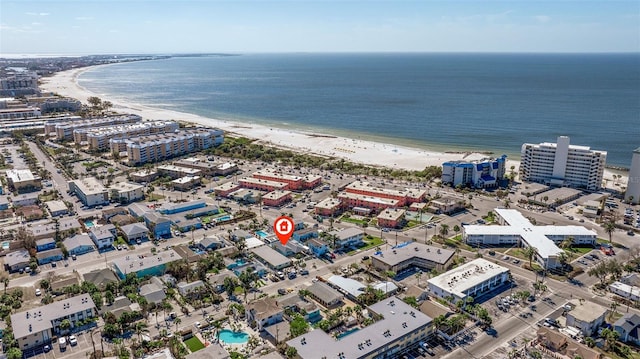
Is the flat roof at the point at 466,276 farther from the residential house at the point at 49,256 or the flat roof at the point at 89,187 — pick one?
the flat roof at the point at 89,187

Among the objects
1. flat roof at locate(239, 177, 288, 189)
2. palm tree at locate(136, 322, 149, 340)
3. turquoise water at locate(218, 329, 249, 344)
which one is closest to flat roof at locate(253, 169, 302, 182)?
flat roof at locate(239, 177, 288, 189)

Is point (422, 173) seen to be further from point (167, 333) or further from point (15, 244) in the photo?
point (15, 244)

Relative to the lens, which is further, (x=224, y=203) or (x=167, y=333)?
(x=224, y=203)

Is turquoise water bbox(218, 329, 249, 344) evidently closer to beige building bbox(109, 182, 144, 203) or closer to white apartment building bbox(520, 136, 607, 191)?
beige building bbox(109, 182, 144, 203)

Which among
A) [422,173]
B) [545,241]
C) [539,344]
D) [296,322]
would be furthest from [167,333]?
[422,173]

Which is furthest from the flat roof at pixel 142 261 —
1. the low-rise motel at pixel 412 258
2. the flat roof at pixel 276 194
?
the low-rise motel at pixel 412 258

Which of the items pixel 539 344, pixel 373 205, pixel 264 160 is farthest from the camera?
pixel 264 160
